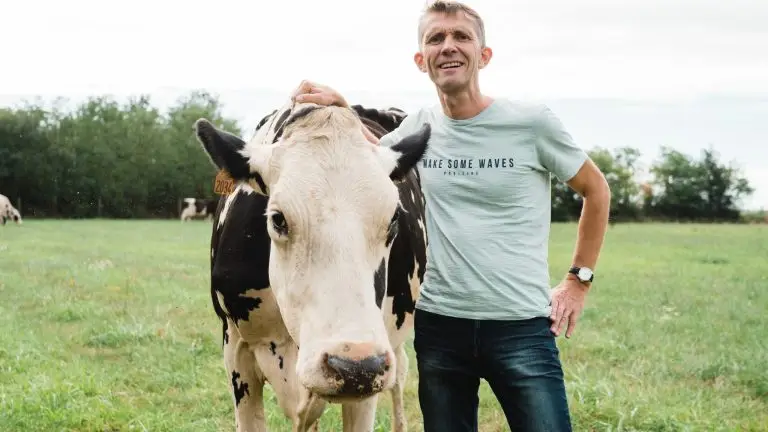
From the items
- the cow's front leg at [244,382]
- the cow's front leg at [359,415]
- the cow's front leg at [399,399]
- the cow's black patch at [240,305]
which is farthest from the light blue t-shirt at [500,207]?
the cow's front leg at [399,399]

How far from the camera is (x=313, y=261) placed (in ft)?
8.31

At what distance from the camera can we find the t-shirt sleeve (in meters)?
2.87

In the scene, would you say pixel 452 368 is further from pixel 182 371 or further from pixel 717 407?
pixel 182 371

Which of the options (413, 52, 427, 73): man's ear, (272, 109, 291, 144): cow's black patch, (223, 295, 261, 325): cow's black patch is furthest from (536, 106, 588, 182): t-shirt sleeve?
(223, 295, 261, 325): cow's black patch

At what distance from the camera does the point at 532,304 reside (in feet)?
9.37

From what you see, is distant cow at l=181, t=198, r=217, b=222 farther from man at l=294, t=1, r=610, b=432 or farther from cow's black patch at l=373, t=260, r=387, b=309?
cow's black patch at l=373, t=260, r=387, b=309

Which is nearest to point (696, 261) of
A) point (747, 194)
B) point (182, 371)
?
point (182, 371)

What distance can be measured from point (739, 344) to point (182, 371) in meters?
5.36

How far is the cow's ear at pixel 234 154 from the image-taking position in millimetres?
2787

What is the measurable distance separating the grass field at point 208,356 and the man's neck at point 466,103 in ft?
8.80

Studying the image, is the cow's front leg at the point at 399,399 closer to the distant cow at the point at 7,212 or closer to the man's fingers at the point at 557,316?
the man's fingers at the point at 557,316

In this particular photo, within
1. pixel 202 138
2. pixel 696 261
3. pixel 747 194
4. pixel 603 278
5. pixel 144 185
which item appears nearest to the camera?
pixel 202 138

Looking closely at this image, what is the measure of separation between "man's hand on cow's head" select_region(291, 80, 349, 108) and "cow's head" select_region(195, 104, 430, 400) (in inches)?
10.5

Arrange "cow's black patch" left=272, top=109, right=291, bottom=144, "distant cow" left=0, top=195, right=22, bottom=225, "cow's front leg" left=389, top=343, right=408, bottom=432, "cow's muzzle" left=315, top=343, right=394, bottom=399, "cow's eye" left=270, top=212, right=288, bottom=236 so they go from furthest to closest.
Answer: "distant cow" left=0, top=195, right=22, bottom=225
"cow's front leg" left=389, top=343, right=408, bottom=432
"cow's black patch" left=272, top=109, right=291, bottom=144
"cow's eye" left=270, top=212, right=288, bottom=236
"cow's muzzle" left=315, top=343, right=394, bottom=399
